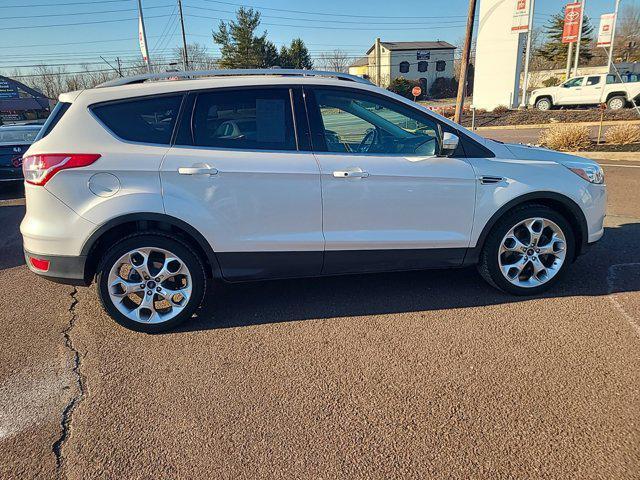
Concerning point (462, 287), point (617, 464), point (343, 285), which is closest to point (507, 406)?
point (617, 464)

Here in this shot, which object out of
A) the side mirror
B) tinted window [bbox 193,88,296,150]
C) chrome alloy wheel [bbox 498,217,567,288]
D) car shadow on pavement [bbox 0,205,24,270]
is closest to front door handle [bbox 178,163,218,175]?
tinted window [bbox 193,88,296,150]

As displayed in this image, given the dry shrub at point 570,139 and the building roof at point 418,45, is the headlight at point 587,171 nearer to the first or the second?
the dry shrub at point 570,139

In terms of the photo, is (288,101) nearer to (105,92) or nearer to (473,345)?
(105,92)

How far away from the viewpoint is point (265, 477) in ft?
7.08

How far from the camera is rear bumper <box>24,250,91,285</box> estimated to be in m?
3.34

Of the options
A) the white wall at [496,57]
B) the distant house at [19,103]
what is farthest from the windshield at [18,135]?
the distant house at [19,103]

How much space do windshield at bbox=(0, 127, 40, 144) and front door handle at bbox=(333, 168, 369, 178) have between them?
8.33 metres

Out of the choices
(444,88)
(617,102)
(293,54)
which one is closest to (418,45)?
(444,88)

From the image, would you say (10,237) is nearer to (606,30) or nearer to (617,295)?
(617,295)

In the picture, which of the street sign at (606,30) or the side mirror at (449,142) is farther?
the street sign at (606,30)

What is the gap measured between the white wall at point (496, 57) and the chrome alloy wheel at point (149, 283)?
1101 inches

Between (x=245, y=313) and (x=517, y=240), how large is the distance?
2430 mm

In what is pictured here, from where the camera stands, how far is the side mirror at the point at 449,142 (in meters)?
3.49

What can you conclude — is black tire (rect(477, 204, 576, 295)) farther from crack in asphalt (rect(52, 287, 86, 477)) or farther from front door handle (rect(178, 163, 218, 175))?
crack in asphalt (rect(52, 287, 86, 477))
